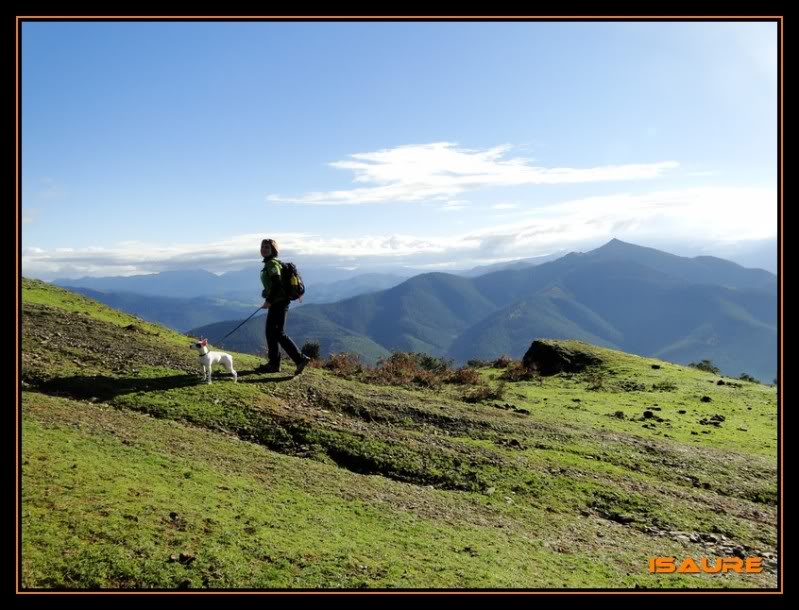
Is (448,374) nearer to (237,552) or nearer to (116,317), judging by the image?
(116,317)

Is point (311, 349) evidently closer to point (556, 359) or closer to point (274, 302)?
point (556, 359)

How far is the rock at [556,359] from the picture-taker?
34812mm

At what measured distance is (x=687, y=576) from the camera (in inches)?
340

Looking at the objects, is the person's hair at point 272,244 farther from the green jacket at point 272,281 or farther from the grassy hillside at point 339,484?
the grassy hillside at point 339,484

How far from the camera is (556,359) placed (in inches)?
1405

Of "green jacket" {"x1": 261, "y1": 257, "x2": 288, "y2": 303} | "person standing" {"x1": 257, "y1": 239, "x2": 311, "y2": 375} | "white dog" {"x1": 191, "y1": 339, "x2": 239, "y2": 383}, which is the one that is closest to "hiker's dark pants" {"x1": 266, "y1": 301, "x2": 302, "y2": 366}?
"person standing" {"x1": 257, "y1": 239, "x2": 311, "y2": 375}

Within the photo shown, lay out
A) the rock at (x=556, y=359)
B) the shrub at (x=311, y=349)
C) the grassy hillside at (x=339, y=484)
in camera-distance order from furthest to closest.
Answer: the shrub at (x=311, y=349) < the rock at (x=556, y=359) < the grassy hillside at (x=339, y=484)

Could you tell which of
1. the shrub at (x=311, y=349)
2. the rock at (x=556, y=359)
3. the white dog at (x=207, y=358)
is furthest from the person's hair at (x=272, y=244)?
the rock at (x=556, y=359)

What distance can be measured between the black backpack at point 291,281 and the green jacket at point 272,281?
16 centimetres

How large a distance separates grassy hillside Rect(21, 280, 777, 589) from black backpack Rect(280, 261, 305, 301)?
10.1 ft

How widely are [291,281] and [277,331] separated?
6.15ft

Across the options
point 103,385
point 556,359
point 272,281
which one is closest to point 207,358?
point 103,385

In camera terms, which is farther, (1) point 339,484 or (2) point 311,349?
(2) point 311,349

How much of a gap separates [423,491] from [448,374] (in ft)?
54.2
